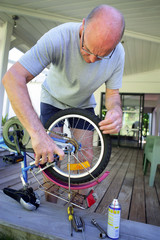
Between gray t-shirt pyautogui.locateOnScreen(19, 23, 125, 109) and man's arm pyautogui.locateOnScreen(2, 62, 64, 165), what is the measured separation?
0.31 feet

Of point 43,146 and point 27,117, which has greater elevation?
point 27,117

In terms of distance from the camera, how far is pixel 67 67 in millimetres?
1052

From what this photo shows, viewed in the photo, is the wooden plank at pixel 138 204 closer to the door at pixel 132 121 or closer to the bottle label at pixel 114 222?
the bottle label at pixel 114 222

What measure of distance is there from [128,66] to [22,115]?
606 cm

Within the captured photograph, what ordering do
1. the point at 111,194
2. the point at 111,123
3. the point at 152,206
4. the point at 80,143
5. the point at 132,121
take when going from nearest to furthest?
the point at 111,123 → the point at 80,143 → the point at 152,206 → the point at 111,194 → the point at 132,121

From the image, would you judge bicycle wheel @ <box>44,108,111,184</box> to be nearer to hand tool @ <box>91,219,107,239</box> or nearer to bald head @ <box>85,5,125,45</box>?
hand tool @ <box>91,219,107,239</box>

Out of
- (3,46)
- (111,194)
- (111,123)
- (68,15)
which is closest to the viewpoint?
(111,123)

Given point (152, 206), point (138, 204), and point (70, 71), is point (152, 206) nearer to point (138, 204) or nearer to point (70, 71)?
point (138, 204)

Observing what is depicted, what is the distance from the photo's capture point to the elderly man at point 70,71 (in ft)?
2.67

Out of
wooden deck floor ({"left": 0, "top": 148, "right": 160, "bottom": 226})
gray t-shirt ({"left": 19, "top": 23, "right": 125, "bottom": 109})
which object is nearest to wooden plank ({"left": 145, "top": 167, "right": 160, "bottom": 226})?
wooden deck floor ({"left": 0, "top": 148, "right": 160, "bottom": 226})

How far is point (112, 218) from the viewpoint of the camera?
802mm

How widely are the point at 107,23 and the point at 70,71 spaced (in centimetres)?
34

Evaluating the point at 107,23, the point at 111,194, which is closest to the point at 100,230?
the point at 107,23

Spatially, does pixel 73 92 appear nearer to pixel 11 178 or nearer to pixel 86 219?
pixel 86 219
